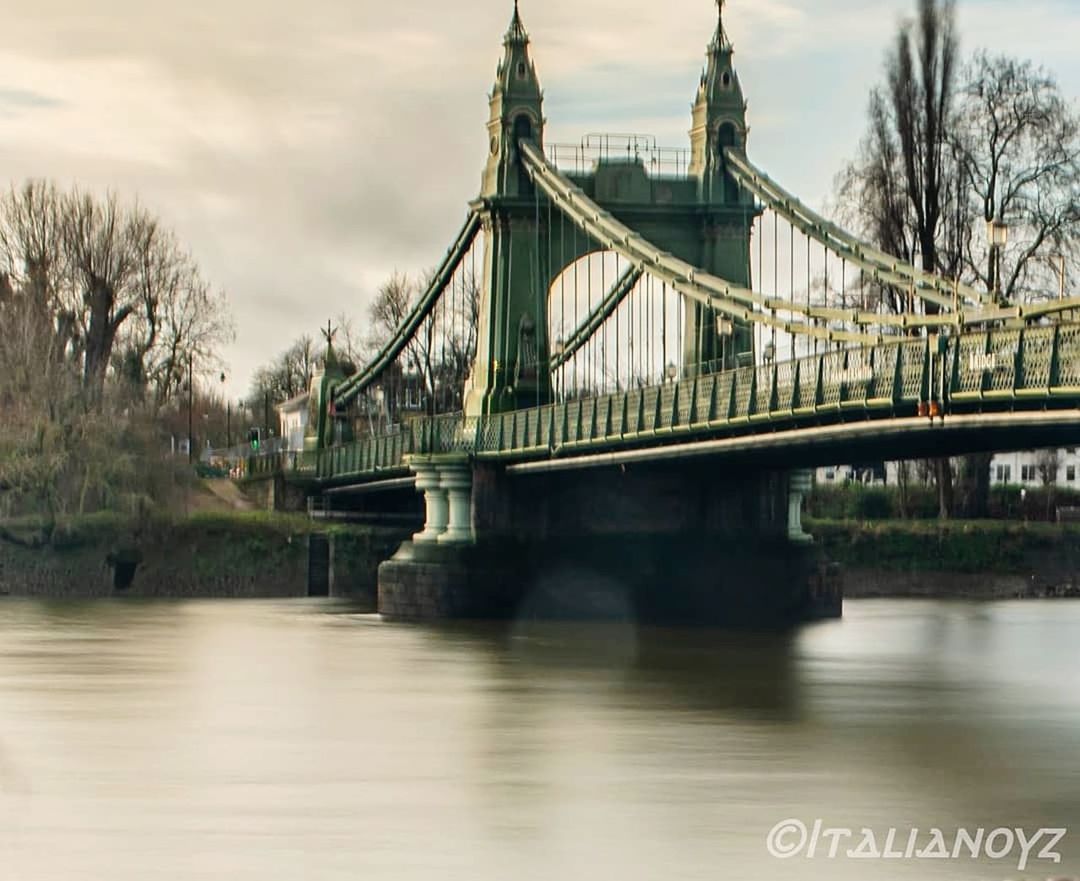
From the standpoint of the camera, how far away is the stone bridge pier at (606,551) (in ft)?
194

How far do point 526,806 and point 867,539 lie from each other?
4848 cm

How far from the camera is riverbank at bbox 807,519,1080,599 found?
74625mm

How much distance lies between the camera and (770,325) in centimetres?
4622

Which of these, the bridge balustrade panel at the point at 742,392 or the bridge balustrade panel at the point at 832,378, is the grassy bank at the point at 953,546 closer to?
the bridge balustrade panel at the point at 742,392

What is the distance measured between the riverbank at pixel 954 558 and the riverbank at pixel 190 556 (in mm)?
13433

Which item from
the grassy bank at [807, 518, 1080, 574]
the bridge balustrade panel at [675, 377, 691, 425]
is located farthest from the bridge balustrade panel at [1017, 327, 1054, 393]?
the grassy bank at [807, 518, 1080, 574]

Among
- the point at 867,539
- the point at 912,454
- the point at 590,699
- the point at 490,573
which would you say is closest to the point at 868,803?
the point at 590,699

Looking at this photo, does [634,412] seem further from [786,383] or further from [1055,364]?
[1055,364]

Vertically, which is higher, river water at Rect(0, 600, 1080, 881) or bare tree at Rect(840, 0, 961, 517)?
bare tree at Rect(840, 0, 961, 517)

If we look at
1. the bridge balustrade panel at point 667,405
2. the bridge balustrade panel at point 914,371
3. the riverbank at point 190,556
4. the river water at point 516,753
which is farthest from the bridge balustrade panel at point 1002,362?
the riverbank at point 190,556

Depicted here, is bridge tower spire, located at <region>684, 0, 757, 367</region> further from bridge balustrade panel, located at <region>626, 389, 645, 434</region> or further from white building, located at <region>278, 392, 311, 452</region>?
white building, located at <region>278, 392, 311, 452</region>

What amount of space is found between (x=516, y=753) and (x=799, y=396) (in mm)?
13689

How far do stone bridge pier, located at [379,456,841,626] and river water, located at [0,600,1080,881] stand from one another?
Result: 5764 millimetres

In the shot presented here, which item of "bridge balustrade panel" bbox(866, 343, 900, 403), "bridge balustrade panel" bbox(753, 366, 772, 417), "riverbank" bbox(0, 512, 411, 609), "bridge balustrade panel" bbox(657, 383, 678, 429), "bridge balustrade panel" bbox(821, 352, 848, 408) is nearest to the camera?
"bridge balustrade panel" bbox(866, 343, 900, 403)
